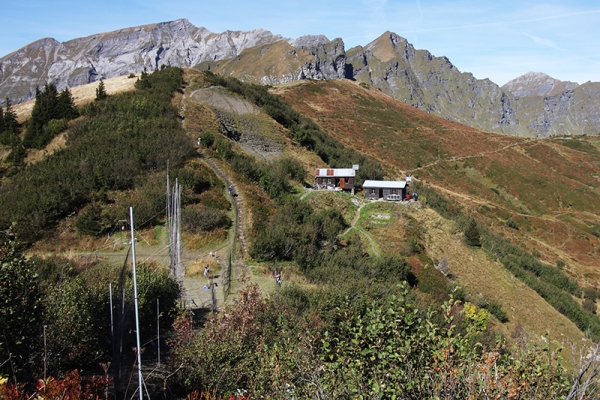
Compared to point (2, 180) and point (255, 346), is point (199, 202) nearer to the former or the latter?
point (2, 180)

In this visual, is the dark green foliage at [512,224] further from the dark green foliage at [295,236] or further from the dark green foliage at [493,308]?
the dark green foliage at [295,236]

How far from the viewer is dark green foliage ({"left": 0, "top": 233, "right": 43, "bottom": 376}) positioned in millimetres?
7812

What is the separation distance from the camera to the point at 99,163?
27.5 metres

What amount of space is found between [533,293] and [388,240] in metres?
10.4

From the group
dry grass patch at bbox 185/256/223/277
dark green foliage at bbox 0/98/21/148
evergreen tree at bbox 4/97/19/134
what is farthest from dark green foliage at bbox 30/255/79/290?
evergreen tree at bbox 4/97/19/134

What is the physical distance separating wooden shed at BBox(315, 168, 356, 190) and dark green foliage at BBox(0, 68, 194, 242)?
40.6ft

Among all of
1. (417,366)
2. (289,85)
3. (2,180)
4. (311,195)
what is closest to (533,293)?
(311,195)

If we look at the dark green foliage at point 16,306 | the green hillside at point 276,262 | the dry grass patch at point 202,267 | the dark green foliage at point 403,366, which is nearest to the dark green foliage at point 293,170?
the green hillside at point 276,262

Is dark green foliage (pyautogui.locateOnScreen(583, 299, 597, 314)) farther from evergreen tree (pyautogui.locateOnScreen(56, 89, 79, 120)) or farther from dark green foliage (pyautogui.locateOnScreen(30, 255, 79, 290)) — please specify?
evergreen tree (pyautogui.locateOnScreen(56, 89, 79, 120))

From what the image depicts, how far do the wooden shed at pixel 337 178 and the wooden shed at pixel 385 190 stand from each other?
1.59 metres

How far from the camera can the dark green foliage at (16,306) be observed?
25.6 ft

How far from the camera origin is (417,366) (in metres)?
5.93

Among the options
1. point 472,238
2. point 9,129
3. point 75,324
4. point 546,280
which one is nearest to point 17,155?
point 9,129

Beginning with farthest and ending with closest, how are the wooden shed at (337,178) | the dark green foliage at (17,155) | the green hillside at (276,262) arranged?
the wooden shed at (337,178) → the dark green foliage at (17,155) → the green hillside at (276,262)
